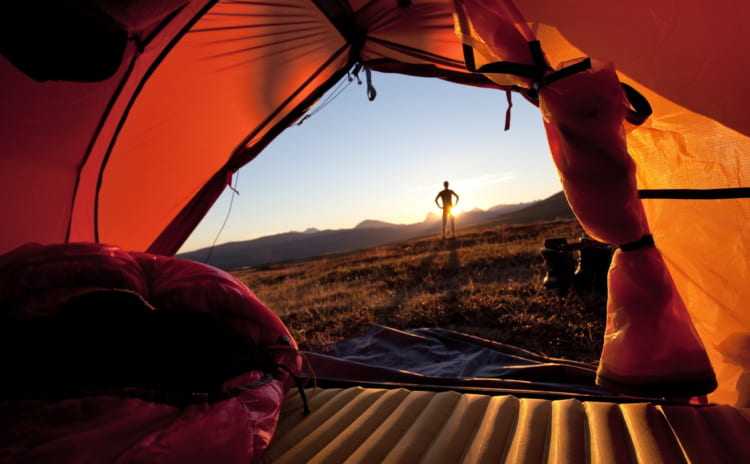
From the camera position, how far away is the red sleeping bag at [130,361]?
3.16ft

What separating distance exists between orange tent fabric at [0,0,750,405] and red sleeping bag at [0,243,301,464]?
0.69 metres

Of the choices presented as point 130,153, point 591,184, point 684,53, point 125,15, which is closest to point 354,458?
point 591,184

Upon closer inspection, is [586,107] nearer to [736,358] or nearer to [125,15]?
[736,358]

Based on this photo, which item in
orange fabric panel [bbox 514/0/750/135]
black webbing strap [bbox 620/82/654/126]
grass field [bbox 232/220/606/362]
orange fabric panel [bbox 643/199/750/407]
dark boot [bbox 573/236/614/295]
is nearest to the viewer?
orange fabric panel [bbox 514/0/750/135]

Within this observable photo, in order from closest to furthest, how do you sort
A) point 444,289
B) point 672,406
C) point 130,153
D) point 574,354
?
point 672,406 → point 574,354 → point 130,153 → point 444,289

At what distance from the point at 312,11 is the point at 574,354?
9.13ft

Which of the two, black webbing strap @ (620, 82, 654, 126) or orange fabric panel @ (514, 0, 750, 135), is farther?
black webbing strap @ (620, 82, 654, 126)

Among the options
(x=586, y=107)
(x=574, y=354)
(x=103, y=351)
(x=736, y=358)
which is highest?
(x=586, y=107)

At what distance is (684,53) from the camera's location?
1458 millimetres

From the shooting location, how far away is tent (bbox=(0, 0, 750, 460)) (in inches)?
54.7

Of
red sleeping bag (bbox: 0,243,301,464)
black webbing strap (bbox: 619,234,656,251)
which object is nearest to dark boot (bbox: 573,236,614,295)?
black webbing strap (bbox: 619,234,656,251)

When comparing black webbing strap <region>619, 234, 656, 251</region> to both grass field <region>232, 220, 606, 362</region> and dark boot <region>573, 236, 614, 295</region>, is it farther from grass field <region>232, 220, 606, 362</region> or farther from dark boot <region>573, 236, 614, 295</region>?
dark boot <region>573, 236, 614, 295</region>

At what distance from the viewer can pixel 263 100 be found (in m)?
3.06

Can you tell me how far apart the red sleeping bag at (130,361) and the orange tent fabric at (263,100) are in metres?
0.69
